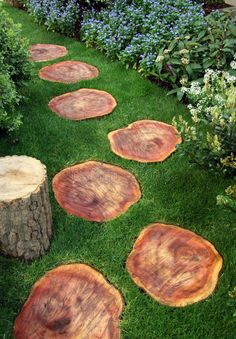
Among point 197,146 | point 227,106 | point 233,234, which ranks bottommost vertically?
point 233,234

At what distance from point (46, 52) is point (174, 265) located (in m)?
4.94

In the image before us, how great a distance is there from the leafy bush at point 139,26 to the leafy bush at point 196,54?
0.59 ft

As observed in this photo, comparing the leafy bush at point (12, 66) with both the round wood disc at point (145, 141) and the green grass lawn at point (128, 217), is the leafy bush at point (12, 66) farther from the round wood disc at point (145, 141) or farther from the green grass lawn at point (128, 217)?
the round wood disc at point (145, 141)

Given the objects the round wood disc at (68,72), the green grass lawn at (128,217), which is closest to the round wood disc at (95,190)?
the green grass lawn at (128,217)

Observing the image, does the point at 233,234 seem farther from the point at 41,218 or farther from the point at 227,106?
the point at 41,218

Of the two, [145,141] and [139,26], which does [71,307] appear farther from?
[139,26]

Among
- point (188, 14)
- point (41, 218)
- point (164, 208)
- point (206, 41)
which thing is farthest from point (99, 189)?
point (188, 14)

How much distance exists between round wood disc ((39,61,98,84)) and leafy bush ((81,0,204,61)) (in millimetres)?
511

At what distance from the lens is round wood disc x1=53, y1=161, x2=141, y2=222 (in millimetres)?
3932

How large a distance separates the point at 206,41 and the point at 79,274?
405 centimetres

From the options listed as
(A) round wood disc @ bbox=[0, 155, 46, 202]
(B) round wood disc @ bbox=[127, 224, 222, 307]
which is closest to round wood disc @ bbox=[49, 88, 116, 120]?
(A) round wood disc @ bbox=[0, 155, 46, 202]

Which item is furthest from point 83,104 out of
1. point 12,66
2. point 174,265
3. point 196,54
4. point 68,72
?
point 174,265

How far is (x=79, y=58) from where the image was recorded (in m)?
6.99

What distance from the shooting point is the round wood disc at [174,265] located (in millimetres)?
3199
